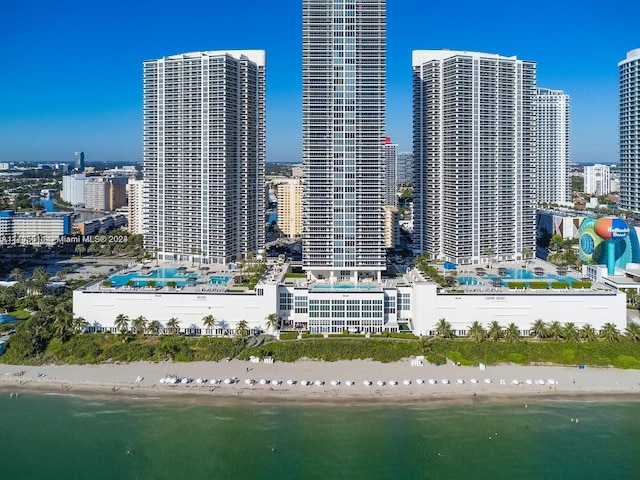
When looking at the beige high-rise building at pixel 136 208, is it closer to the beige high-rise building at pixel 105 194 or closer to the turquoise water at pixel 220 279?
the beige high-rise building at pixel 105 194

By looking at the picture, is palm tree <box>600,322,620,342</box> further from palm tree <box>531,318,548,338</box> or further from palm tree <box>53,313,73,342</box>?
palm tree <box>53,313,73,342</box>

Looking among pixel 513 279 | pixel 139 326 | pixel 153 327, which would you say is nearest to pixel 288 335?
pixel 153 327

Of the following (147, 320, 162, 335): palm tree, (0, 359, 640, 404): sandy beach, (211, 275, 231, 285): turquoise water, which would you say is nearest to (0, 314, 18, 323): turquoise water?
(0, 359, 640, 404): sandy beach

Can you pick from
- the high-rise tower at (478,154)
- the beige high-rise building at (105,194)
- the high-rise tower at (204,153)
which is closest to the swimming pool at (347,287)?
the high-rise tower at (478,154)

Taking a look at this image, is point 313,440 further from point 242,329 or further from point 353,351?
point 242,329

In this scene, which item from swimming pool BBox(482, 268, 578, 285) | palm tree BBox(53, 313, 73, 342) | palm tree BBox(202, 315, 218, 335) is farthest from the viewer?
swimming pool BBox(482, 268, 578, 285)

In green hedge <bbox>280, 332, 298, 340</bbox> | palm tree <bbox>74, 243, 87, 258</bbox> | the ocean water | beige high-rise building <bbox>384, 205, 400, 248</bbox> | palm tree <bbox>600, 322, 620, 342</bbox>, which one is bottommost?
the ocean water
